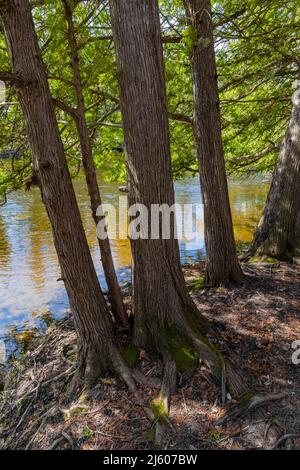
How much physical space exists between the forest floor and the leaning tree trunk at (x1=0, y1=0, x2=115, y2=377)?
347 millimetres

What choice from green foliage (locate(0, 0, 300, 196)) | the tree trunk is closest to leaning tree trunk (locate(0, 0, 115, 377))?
the tree trunk

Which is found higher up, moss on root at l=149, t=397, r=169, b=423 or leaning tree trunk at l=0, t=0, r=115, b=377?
leaning tree trunk at l=0, t=0, r=115, b=377

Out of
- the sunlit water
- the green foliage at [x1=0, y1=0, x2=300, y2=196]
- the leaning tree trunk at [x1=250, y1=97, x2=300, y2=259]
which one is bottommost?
the sunlit water

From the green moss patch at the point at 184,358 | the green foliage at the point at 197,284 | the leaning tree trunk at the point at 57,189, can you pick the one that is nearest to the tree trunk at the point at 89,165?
the leaning tree trunk at the point at 57,189

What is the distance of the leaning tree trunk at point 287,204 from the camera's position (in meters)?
6.04

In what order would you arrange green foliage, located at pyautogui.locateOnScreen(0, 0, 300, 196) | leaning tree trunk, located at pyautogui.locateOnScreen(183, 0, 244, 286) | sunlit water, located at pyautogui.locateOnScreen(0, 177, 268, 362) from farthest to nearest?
sunlit water, located at pyautogui.locateOnScreen(0, 177, 268, 362) → leaning tree trunk, located at pyautogui.locateOnScreen(183, 0, 244, 286) → green foliage, located at pyautogui.locateOnScreen(0, 0, 300, 196)

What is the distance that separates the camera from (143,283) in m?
3.58

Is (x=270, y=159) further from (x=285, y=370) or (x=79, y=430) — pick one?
(x=79, y=430)

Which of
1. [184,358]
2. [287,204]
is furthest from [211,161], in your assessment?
[184,358]

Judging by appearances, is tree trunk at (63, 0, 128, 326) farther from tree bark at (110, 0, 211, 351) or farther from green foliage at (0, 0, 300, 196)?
tree bark at (110, 0, 211, 351)

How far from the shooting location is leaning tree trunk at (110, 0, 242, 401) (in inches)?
123

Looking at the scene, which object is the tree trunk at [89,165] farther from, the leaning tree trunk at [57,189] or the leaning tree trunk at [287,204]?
the leaning tree trunk at [287,204]

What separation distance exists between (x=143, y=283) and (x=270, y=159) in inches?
287

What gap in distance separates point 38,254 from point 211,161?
7.32m
